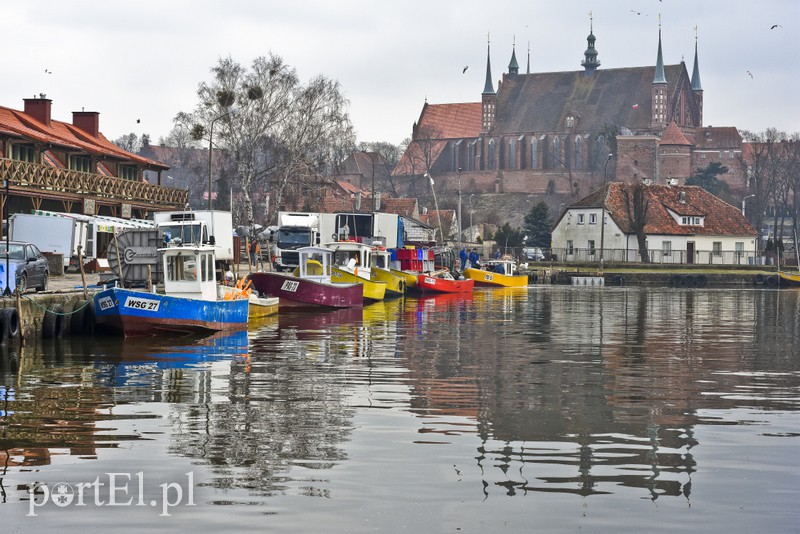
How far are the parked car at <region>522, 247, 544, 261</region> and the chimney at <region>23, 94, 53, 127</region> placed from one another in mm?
60090

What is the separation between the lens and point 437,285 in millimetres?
70188

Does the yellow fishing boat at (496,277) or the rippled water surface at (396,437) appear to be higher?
the yellow fishing boat at (496,277)

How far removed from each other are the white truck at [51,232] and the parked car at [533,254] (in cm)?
7131

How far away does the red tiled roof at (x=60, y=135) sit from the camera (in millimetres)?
61281

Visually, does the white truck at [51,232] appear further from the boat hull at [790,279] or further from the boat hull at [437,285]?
the boat hull at [790,279]

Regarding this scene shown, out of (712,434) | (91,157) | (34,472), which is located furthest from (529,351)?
(91,157)

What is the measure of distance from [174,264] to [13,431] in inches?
708

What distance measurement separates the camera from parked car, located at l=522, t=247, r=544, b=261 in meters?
122

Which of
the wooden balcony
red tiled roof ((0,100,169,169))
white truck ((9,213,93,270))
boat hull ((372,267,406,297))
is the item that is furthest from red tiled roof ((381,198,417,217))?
white truck ((9,213,93,270))

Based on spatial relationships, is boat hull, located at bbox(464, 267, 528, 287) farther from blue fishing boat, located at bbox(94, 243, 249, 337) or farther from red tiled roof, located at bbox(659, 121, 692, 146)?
red tiled roof, located at bbox(659, 121, 692, 146)

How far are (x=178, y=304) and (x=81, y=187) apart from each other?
104 feet

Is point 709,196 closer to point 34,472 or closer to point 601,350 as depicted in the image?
point 601,350

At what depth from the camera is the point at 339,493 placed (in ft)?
44.2

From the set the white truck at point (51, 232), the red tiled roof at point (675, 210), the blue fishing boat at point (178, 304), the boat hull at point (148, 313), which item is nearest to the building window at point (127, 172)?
the white truck at point (51, 232)
